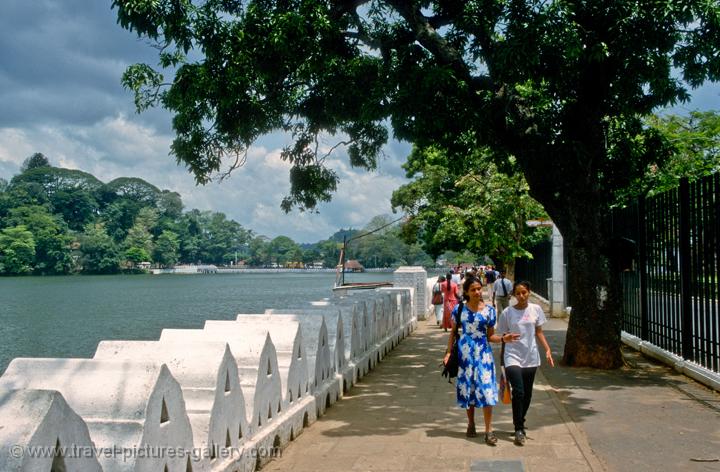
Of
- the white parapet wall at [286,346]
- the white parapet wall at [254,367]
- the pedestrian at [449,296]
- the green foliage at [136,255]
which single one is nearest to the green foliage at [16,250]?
the green foliage at [136,255]

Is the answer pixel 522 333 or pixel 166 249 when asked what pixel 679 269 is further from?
pixel 166 249

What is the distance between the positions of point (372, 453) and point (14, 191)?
141 meters

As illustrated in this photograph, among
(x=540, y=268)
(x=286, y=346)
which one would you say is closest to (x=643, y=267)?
(x=286, y=346)

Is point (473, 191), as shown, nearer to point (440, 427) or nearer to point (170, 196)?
point (440, 427)

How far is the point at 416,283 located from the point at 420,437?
643 inches

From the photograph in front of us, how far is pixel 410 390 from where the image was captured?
1010 cm

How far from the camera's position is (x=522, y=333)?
709cm

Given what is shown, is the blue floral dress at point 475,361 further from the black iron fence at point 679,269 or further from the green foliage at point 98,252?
the green foliage at point 98,252

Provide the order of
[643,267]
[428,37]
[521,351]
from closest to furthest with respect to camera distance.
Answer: [521,351], [428,37], [643,267]

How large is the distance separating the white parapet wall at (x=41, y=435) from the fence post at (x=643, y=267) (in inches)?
439

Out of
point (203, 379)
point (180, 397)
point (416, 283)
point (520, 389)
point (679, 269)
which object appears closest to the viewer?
point (180, 397)

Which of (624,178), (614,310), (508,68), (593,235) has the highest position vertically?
(508,68)

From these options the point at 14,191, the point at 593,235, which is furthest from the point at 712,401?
the point at 14,191

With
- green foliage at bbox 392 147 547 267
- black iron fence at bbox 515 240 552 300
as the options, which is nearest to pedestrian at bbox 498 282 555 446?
green foliage at bbox 392 147 547 267
